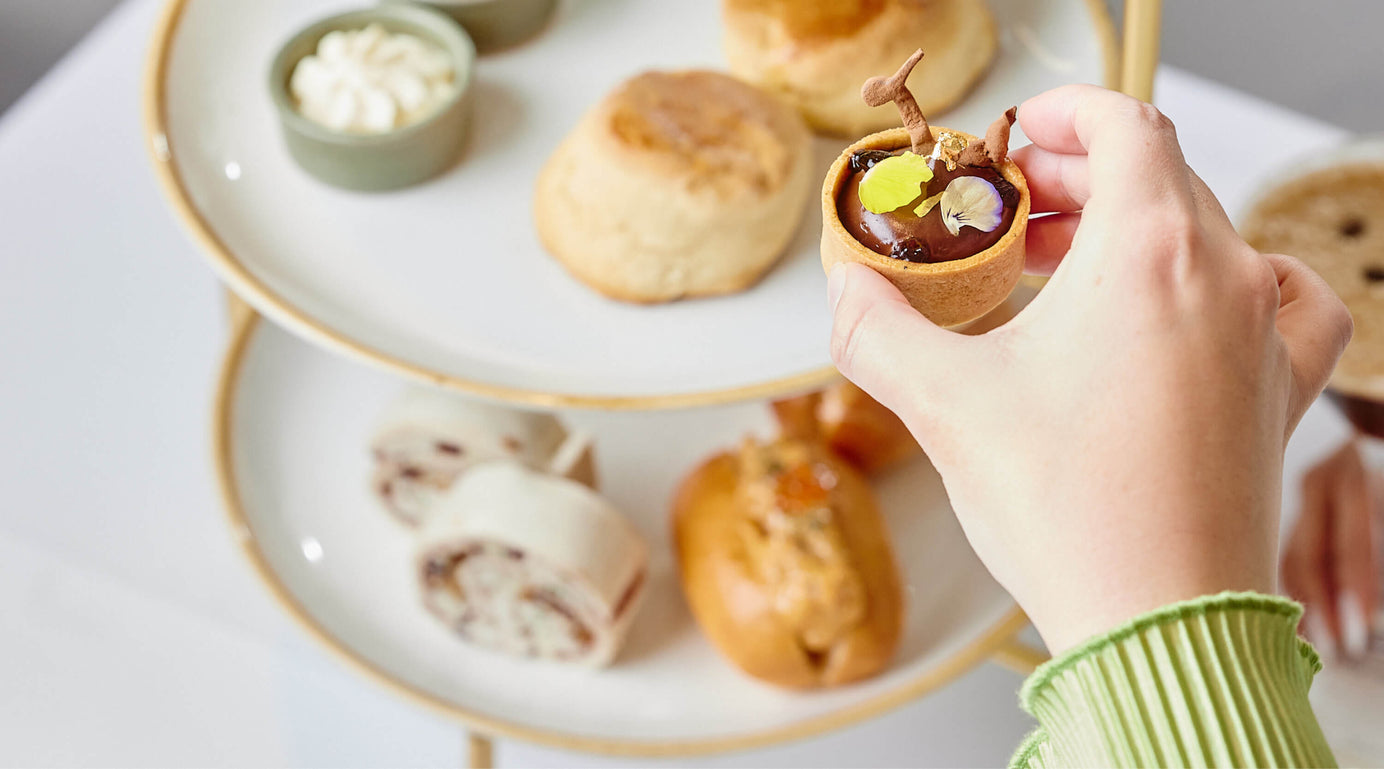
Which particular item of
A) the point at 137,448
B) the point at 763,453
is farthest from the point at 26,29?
the point at 763,453

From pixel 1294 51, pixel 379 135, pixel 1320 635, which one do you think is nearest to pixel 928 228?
pixel 379 135

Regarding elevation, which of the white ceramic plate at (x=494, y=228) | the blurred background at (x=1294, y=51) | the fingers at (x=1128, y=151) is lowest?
the blurred background at (x=1294, y=51)

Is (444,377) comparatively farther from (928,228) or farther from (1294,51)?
(1294,51)

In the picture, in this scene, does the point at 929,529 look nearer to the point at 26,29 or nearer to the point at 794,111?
the point at 794,111

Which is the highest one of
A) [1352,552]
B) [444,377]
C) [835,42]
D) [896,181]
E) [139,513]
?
[896,181]

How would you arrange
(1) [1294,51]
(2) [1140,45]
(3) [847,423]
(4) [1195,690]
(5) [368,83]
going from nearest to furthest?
(4) [1195,690] → (2) [1140,45] → (5) [368,83] → (3) [847,423] → (1) [1294,51]

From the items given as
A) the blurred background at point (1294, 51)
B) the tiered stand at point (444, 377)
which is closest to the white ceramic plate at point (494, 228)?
the tiered stand at point (444, 377)

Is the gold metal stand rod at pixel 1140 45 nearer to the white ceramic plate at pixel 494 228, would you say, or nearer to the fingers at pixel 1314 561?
the white ceramic plate at pixel 494 228
